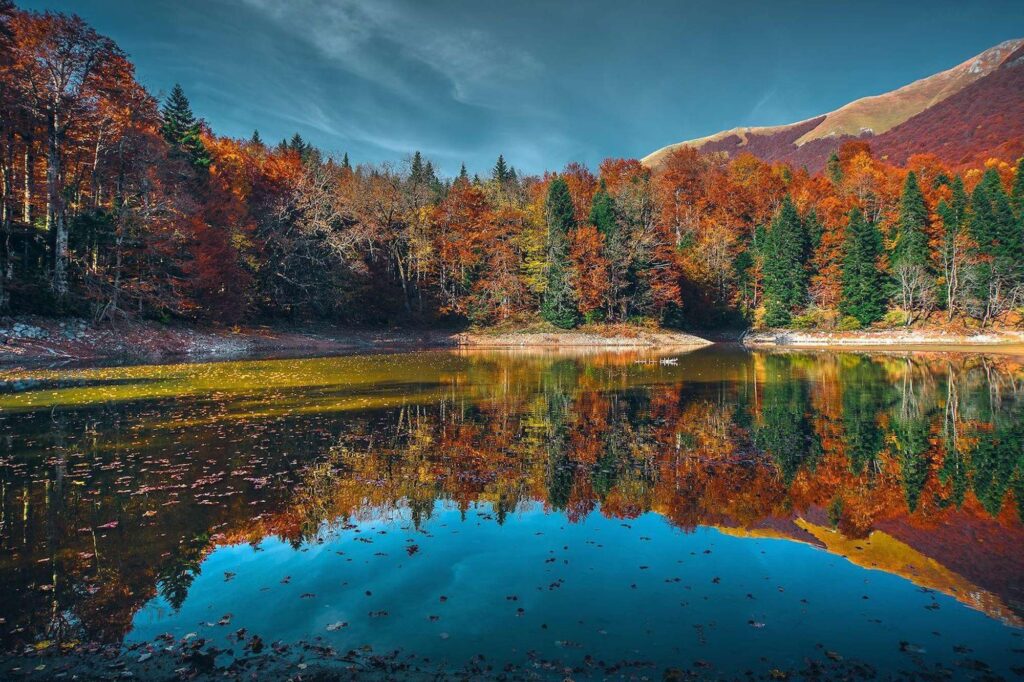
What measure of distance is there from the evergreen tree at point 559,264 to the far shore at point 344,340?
6.82 feet

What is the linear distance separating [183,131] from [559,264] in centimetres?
4369

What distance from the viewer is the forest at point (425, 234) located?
118 feet

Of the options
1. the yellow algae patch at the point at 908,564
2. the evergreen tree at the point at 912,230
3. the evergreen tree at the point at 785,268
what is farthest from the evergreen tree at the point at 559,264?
the yellow algae patch at the point at 908,564

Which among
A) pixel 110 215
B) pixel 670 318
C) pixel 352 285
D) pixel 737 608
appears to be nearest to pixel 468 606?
pixel 737 608

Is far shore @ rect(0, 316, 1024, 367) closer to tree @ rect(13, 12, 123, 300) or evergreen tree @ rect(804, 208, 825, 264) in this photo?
tree @ rect(13, 12, 123, 300)

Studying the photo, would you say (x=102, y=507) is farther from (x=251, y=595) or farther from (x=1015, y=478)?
(x=1015, y=478)

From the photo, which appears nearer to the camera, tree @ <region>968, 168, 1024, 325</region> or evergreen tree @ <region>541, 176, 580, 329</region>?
tree @ <region>968, 168, 1024, 325</region>

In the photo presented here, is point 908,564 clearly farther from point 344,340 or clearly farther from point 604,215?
point 604,215

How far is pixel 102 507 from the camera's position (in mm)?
9055

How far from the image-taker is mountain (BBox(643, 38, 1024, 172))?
108 metres

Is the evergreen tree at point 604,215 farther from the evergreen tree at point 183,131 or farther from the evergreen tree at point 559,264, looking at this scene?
the evergreen tree at point 183,131

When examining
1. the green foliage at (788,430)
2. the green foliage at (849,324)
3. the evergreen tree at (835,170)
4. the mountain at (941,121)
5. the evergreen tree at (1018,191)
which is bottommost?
the green foliage at (788,430)

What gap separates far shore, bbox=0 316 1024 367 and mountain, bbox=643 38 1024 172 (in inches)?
2305

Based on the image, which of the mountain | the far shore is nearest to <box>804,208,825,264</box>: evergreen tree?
the far shore
